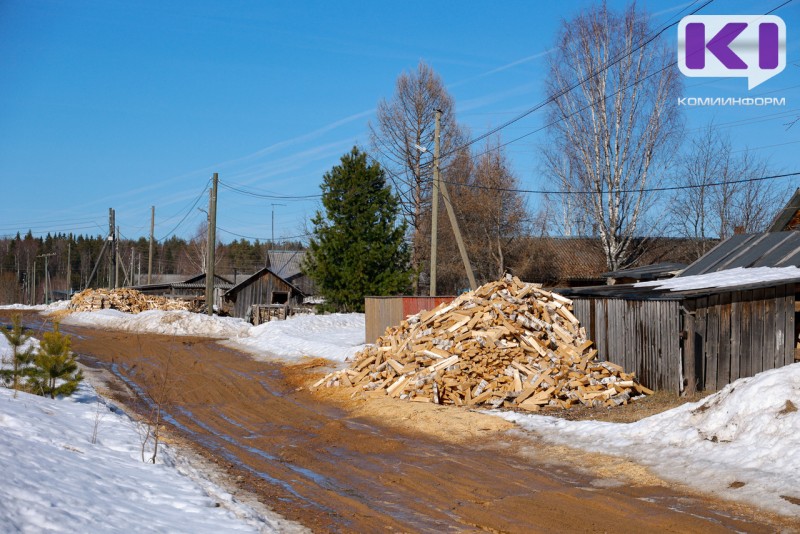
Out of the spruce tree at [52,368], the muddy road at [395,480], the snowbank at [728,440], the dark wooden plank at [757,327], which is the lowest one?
the muddy road at [395,480]

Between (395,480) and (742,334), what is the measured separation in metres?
8.52

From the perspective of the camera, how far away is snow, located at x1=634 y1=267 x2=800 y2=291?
14.2 metres

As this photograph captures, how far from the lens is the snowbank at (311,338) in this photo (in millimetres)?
24078

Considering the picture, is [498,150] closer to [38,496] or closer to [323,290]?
[323,290]

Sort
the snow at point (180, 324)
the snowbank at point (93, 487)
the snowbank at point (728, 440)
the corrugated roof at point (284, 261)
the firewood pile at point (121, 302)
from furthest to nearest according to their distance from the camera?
1. the corrugated roof at point (284, 261)
2. the firewood pile at point (121, 302)
3. the snow at point (180, 324)
4. the snowbank at point (728, 440)
5. the snowbank at point (93, 487)

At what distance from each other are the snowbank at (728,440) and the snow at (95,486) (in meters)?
4.93

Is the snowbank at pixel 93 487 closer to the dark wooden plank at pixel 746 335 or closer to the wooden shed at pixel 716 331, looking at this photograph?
the wooden shed at pixel 716 331

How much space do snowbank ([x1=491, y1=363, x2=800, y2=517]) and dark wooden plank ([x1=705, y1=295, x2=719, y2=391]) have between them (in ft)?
11.0

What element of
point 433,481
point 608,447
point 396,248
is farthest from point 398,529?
point 396,248

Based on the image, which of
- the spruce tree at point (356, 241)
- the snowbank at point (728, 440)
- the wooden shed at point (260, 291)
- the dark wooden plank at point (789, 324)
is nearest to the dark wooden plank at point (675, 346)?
the dark wooden plank at point (789, 324)

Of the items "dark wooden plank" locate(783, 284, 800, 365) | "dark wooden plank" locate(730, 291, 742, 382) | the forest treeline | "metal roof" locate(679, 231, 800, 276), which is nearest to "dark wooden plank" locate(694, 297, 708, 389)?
"dark wooden plank" locate(730, 291, 742, 382)

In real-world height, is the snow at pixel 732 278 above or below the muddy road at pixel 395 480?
above

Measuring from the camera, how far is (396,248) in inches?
1373

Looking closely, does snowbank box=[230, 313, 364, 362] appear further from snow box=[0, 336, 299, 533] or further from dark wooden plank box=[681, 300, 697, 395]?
snow box=[0, 336, 299, 533]
